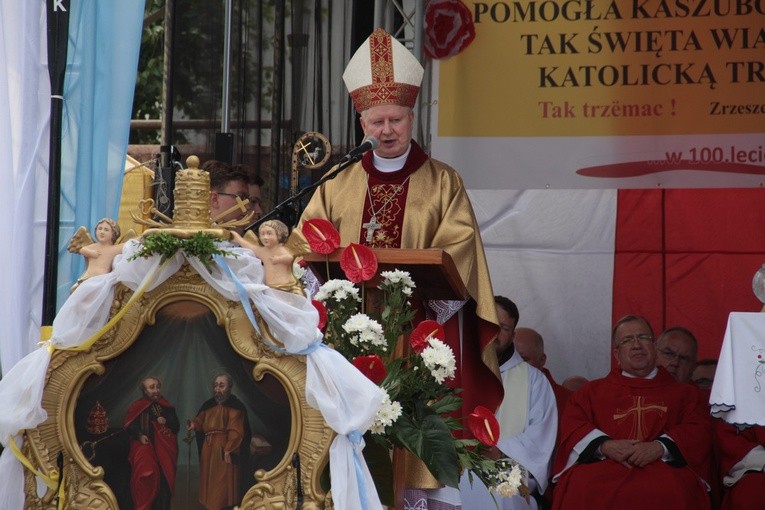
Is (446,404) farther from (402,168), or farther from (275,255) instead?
(402,168)

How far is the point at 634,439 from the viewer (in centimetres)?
710

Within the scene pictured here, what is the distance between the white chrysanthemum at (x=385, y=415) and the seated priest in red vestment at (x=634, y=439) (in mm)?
2678

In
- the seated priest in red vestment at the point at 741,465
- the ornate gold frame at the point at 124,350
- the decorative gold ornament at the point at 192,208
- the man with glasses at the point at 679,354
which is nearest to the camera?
the ornate gold frame at the point at 124,350

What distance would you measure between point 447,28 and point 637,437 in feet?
9.65

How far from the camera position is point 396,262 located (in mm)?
4793

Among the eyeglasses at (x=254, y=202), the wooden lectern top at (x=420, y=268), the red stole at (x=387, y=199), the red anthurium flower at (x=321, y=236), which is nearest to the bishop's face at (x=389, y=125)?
the red stole at (x=387, y=199)

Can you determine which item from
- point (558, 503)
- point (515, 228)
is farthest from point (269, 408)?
point (515, 228)

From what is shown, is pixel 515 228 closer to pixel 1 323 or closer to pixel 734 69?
pixel 734 69

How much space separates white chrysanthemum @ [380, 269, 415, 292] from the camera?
468 centimetres

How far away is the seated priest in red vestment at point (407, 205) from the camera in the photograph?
5.53 meters

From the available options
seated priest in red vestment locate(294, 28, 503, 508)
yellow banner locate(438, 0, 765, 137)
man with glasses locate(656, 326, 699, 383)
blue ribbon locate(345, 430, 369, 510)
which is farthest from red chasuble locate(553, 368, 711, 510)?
blue ribbon locate(345, 430, 369, 510)

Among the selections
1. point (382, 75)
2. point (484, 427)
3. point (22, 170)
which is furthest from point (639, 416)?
point (22, 170)

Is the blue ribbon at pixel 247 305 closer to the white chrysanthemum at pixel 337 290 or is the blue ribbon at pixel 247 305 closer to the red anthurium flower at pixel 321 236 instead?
the white chrysanthemum at pixel 337 290

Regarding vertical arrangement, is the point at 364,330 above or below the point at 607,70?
below
